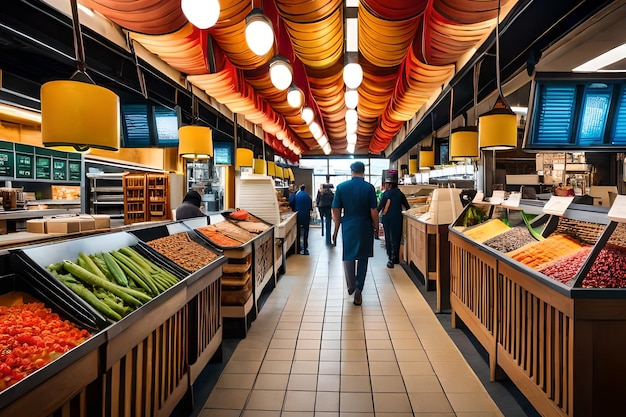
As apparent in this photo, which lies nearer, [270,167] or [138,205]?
[138,205]

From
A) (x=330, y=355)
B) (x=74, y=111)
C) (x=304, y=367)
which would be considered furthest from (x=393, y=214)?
(x=74, y=111)

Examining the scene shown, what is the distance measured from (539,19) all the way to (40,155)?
25.4 ft

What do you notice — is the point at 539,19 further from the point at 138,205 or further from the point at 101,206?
the point at 101,206

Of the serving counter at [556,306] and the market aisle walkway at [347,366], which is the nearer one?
the serving counter at [556,306]

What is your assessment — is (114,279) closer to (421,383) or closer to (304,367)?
(304,367)

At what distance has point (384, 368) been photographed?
129 inches

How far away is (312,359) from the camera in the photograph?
347 cm

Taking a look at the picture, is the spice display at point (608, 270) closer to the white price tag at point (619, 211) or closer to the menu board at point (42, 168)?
the white price tag at point (619, 211)

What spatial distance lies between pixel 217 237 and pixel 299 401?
2.08m

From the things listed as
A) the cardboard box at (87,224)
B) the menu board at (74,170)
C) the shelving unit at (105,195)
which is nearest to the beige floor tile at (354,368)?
the cardboard box at (87,224)

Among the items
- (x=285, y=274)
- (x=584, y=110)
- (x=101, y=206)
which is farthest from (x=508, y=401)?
(x=101, y=206)

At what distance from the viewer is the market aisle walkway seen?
2.68 metres

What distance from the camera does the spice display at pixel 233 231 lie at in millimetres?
4593

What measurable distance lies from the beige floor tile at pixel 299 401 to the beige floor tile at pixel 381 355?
0.81m
